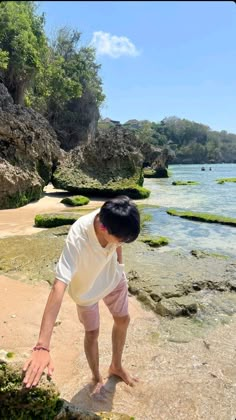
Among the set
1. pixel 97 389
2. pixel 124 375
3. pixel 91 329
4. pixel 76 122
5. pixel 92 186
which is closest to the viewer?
pixel 91 329

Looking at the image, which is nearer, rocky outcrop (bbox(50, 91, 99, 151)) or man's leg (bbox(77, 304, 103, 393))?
man's leg (bbox(77, 304, 103, 393))

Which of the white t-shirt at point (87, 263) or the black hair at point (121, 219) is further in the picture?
the white t-shirt at point (87, 263)

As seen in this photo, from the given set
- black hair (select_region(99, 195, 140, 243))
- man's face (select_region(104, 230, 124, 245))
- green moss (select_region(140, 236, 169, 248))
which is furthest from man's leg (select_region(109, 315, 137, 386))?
green moss (select_region(140, 236, 169, 248))

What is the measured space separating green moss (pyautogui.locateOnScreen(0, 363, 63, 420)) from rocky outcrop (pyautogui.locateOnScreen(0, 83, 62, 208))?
12753mm

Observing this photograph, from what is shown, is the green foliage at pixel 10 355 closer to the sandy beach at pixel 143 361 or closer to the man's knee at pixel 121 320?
the sandy beach at pixel 143 361

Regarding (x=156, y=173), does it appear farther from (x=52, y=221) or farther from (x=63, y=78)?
(x=52, y=221)

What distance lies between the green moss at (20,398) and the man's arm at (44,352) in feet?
0.26

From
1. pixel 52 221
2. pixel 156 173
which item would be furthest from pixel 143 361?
pixel 156 173

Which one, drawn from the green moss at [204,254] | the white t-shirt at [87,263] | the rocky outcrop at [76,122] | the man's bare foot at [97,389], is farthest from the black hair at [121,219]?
the rocky outcrop at [76,122]

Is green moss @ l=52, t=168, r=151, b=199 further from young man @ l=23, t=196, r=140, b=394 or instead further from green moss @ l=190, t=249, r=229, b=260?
young man @ l=23, t=196, r=140, b=394

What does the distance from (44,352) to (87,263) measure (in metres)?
0.80

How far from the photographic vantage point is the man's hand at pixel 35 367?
2238mm

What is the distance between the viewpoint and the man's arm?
2.25 metres

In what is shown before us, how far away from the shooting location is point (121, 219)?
269cm
